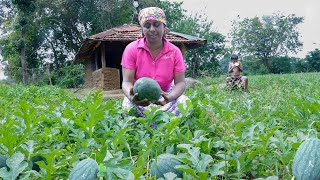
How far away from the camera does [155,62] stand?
4.24 m

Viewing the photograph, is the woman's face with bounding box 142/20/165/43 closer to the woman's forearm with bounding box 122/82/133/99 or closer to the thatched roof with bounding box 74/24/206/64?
the woman's forearm with bounding box 122/82/133/99

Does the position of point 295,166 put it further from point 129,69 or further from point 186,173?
point 129,69

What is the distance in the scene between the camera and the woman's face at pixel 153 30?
13.1 ft

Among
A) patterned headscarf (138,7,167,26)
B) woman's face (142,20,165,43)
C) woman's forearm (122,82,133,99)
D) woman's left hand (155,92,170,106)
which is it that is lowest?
woman's left hand (155,92,170,106)

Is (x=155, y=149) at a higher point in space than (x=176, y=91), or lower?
lower

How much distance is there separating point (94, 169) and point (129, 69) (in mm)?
2684

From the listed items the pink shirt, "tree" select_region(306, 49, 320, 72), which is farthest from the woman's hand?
"tree" select_region(306, 49, 320, 72)

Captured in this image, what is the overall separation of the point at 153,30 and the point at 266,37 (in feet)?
163

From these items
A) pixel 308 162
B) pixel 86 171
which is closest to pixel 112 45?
pixel 86 171

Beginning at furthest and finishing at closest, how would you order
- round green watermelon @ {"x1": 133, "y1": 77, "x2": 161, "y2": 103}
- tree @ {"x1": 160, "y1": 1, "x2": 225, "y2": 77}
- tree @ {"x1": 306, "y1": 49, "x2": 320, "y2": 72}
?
tree @ {"x1": 306, "y1": 49, "x2": 320, "y2": 72}
tree @ {"x1": 160, "y1": 1, "x2": 225, "y2": 77}
round green watermelon @ {"x1": 133, "y1": 77, "x2": 161, "y2": 103}

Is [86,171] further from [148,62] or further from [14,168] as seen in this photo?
[148,62]

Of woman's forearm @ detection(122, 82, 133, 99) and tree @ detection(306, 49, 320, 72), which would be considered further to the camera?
tree @ detection(306, 49, 320, 72)

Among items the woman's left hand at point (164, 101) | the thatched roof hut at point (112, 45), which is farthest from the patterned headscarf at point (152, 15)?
the thatched roof hut at point (112, 45)

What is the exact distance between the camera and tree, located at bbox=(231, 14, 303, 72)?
50188 millimetres
